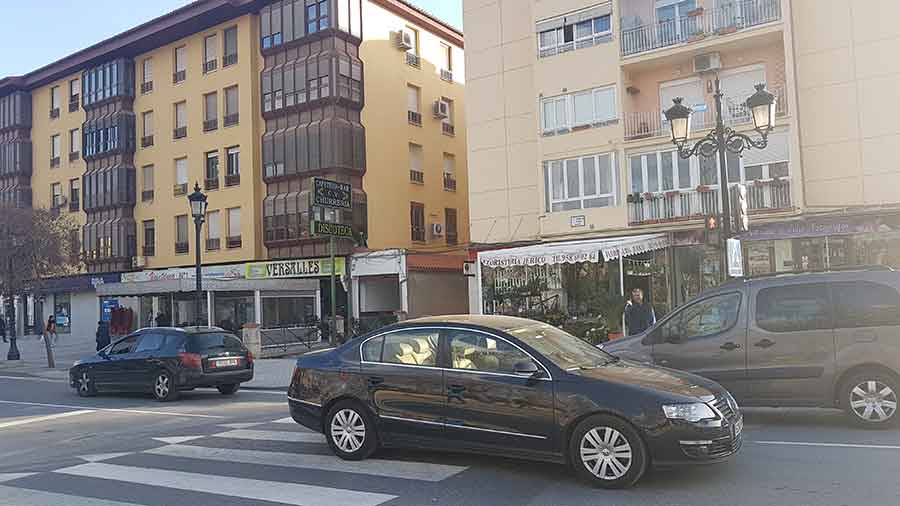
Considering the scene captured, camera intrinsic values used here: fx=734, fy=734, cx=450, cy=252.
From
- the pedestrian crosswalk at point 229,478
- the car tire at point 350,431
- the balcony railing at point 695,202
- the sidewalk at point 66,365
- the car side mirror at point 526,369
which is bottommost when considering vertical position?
the sidewalk at point 66,365

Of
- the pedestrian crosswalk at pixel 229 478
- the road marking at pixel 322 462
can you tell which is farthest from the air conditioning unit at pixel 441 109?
the road marking at pixel 322 462

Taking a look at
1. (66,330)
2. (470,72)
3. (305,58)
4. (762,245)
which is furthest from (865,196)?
(66,330)

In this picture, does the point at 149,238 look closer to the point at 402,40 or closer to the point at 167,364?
the point at 402,40

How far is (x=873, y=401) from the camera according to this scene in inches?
326

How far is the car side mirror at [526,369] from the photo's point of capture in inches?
262

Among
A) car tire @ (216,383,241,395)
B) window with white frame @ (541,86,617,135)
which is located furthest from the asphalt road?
window with white frame @ (541,86,617,135)

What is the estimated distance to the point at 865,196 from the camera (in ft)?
66.2

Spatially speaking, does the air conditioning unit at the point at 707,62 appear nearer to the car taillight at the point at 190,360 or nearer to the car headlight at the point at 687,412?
the car taillight at the point at 190,360

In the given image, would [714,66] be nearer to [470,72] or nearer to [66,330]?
[470,72]

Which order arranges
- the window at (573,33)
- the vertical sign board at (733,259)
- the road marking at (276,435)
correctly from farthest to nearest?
the window at (573,33) < the vertical sign board at (733,259) < the road marking at (276,435)

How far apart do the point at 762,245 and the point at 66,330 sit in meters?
38.3

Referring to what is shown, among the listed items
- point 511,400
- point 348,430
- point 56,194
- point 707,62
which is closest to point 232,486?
point 348,430

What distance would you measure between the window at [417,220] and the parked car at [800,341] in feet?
86.3

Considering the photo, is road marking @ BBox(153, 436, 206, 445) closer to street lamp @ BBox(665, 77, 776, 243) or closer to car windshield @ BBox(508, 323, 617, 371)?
car windshield @ BBox(508, 323, 617, 371)
